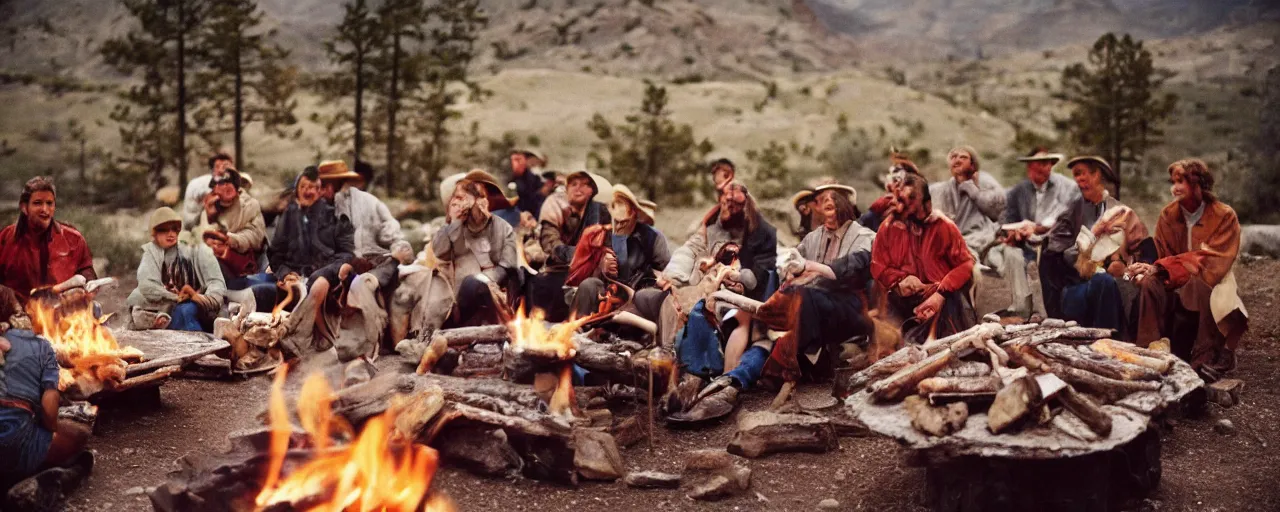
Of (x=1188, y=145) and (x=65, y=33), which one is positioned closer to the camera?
(x=1188, y=145)

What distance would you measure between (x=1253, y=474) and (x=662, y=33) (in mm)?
37925

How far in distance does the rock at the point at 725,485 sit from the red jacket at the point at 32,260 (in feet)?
16.0

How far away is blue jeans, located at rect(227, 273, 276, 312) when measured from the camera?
8820 millimetres

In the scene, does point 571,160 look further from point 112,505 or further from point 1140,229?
point 112,505

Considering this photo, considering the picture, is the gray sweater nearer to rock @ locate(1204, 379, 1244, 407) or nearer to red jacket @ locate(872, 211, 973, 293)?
red jacket @ locate(872, 211, 973, 293)

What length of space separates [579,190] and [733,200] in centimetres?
144

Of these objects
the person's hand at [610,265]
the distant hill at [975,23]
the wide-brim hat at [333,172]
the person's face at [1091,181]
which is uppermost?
the distant hill at [975,23]

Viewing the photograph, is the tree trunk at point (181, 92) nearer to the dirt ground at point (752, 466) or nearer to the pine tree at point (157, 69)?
the pine tree at point (157, 69)

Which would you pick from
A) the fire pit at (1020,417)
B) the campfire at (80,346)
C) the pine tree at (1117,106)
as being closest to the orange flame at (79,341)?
the campfire at (80,346)

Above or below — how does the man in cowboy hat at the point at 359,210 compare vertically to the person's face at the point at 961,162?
below

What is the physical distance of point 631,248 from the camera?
8.44 m

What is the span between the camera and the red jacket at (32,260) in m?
7.87

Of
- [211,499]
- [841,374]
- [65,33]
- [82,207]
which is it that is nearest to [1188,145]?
[841,374]

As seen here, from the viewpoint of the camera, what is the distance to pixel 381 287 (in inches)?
339
